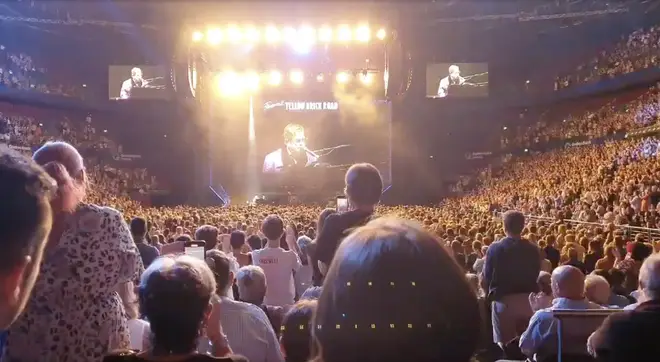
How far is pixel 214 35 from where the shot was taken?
695 inches

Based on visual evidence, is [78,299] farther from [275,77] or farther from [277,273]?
[275,77]

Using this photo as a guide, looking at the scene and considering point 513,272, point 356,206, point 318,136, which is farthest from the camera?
point 318,136

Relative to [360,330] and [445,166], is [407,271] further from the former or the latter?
[445,166]

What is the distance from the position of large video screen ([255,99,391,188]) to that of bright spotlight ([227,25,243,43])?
14227 mm

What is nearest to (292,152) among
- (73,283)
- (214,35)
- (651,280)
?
(214,35)

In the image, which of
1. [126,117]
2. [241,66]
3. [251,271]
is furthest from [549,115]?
[251,271]

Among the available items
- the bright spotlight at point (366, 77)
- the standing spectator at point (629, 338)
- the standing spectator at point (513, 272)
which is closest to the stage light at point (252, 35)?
the bright spotlight at point (366, 77)

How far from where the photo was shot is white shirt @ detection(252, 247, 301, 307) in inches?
232

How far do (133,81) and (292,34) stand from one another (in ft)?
58.8

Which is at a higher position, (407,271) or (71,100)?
(71,100)

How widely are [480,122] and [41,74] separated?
23.8 m

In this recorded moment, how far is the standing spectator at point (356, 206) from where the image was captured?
143 inches

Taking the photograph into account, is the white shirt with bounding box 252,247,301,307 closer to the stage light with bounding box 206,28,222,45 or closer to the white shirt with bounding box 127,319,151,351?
the white shirt with bounding box 127,319,151,351

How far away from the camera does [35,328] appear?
269cm
